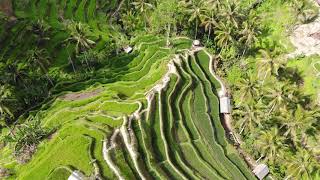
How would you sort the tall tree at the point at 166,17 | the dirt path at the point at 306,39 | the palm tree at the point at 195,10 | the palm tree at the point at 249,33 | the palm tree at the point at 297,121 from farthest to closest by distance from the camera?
the tall tree at the point at 166,17 < the palm tree at the point at 195,10 < the palm tree at the point at 249,33 < the dirt path at the point at 306,39 < the palm tree at the point at 297,121

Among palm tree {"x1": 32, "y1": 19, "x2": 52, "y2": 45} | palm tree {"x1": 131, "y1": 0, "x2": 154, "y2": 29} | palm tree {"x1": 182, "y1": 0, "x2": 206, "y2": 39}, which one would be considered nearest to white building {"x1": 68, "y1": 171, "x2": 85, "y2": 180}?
palm tree {"x1": 32, "y1": 19, "x2": 52, "y2": 45}

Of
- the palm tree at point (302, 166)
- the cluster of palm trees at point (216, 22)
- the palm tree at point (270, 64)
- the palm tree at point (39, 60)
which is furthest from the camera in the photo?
the cluster of palm trees at point (216, 22)

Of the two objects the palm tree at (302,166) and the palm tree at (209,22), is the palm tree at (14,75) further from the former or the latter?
the palm tree at (302,166)

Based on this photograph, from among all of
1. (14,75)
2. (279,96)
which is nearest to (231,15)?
(279,96)

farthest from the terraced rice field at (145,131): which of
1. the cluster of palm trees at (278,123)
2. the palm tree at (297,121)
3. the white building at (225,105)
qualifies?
the palm tree at (297,121)

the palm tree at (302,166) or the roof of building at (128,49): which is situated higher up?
the roof of building at (128,49)

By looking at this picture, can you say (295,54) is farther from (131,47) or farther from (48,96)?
(48,96)

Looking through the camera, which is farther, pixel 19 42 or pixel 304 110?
pixel 19 42

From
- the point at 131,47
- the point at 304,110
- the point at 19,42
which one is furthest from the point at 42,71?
the point at 304,110
